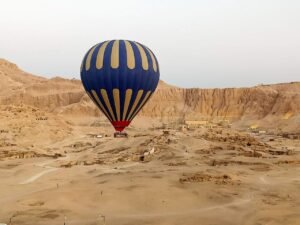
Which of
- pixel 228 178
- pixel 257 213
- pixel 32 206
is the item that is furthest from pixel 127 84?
pixel 257 213

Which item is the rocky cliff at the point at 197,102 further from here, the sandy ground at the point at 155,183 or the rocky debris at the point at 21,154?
the rocky debris at the point at 21,154

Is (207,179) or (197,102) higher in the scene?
(197,102)

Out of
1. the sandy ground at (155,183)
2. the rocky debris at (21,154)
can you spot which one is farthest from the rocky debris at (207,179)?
the rocky debris at (21,154)

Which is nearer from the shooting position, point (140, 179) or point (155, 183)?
point (155, 183)

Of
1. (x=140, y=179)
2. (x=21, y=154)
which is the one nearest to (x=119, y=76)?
(x=140, y=179)

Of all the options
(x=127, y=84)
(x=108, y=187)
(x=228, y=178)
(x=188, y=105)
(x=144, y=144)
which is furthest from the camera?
(x=188, y=105)

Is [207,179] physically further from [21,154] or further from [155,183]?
[21,154]

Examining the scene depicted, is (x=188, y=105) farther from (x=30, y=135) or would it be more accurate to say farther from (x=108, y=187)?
(x=108, y=187)
